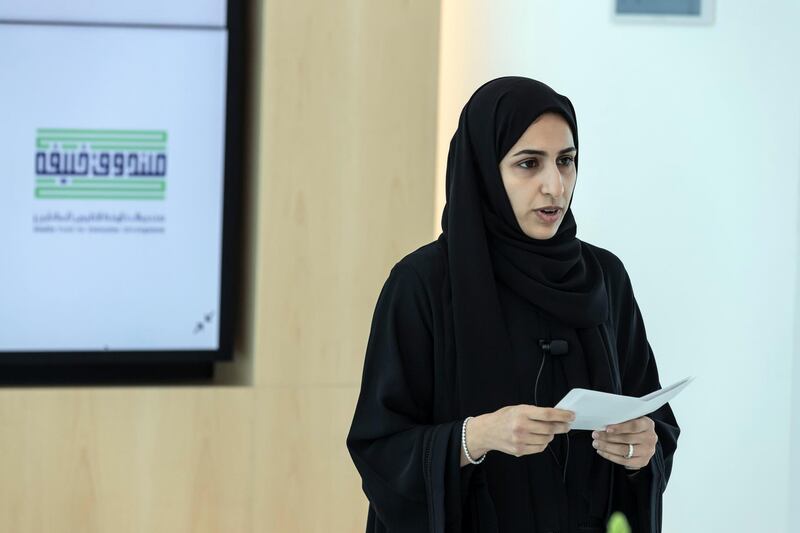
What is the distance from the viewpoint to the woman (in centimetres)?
189

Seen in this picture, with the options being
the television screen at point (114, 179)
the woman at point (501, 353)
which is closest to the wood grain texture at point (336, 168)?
the television screen at point (114, 179)

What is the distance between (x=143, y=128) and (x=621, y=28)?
167 cm

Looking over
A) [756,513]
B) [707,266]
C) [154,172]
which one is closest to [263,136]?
[154,172]

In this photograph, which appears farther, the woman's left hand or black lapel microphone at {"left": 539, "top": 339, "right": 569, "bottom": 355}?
black lapel microphone at {"left": 539, "top": 339, "right": 569, "bottom": 355}

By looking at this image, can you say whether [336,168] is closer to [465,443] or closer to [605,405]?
[465,443]

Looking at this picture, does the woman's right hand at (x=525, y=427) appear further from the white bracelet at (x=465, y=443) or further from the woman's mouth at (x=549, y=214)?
the woman's mouth at (x=549, y=214)

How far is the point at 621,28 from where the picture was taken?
3.76 metres

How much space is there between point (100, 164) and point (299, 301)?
73cm

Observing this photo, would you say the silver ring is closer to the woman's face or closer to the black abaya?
the black abaya

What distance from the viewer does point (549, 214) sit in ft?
6.48

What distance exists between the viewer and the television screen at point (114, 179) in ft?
10.6

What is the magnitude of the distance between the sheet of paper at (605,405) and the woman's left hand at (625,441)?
60 mm

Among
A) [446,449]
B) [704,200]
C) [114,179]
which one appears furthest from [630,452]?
[704,200]

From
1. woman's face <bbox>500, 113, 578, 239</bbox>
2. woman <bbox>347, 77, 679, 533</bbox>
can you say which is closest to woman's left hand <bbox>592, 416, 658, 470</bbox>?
woman <bbox>347, 77, 679, 533</bbox>
